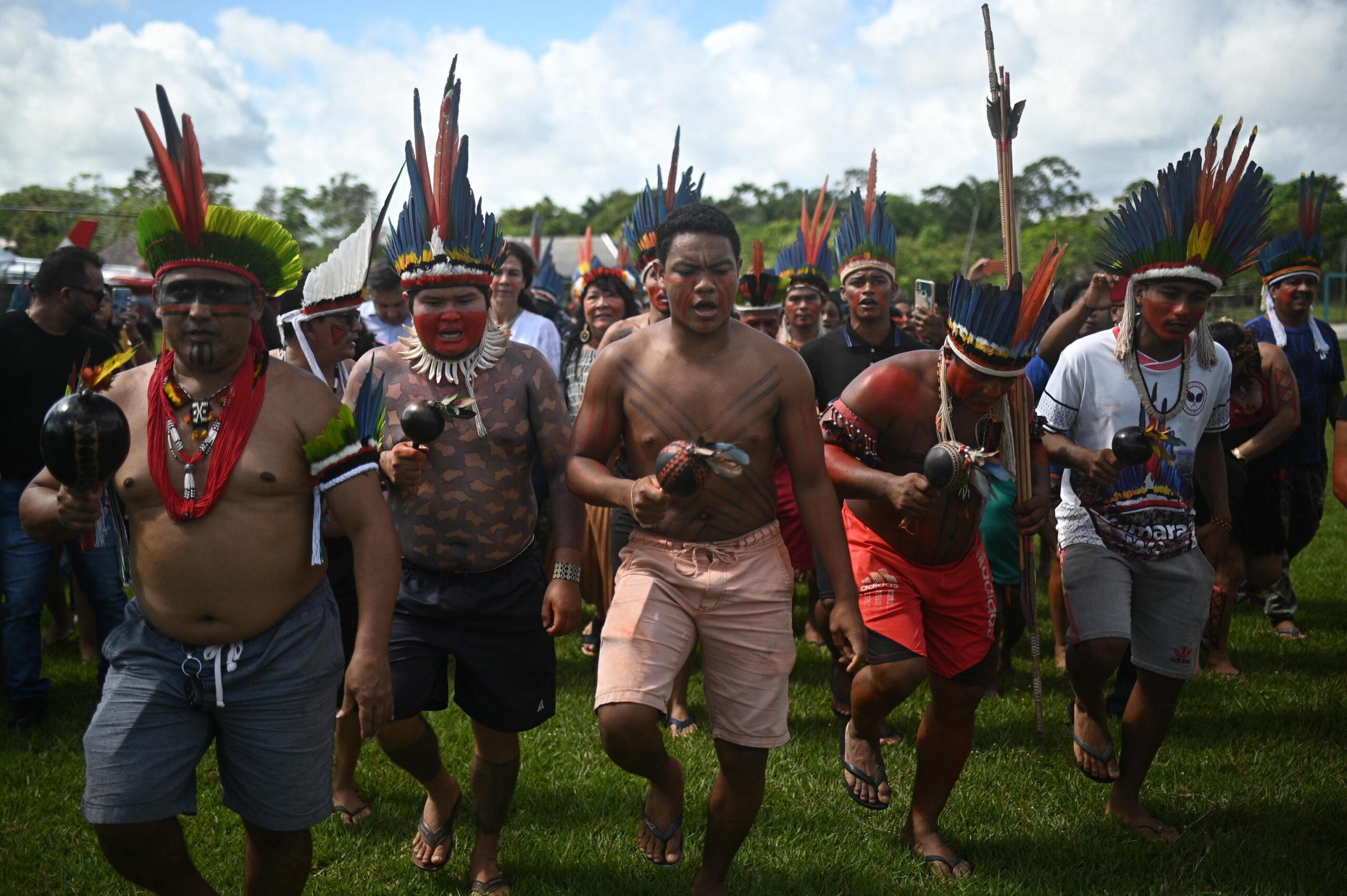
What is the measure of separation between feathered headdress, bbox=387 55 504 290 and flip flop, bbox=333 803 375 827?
2.29 meters

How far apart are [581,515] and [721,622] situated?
665 mm

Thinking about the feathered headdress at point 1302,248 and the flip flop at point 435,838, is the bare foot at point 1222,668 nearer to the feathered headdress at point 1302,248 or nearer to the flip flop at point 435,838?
the feathered headdress at point 1302,248

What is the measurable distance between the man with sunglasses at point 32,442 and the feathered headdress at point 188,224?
10.1ft

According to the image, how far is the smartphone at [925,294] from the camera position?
679 centimetres

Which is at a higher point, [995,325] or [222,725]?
[995,325]

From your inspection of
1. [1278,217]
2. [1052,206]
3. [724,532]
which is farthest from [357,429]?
[1052,206]

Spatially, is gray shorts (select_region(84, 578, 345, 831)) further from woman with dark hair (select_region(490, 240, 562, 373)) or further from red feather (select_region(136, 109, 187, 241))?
woman with dark hair (select_region(490, 240, 562, 373))

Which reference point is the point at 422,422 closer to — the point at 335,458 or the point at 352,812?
the point at 335,458

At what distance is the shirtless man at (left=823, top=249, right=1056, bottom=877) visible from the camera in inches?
161

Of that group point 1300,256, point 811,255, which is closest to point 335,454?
point 811,255

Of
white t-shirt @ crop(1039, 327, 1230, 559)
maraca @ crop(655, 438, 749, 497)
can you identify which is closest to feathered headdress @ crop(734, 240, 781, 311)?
white t-shirt @ crop(1039, 327, 1230, 559)

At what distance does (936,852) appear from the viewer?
4.25 metres

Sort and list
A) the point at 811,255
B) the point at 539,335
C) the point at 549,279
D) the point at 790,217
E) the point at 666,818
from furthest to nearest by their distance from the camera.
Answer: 1. the point at 790,217
2. the point at 549,279
3. the point at 811,255
4. the point at 539,335
5. the point at 666,818

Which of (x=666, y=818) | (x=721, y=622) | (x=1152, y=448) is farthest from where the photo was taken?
(x=1152, y=448)
